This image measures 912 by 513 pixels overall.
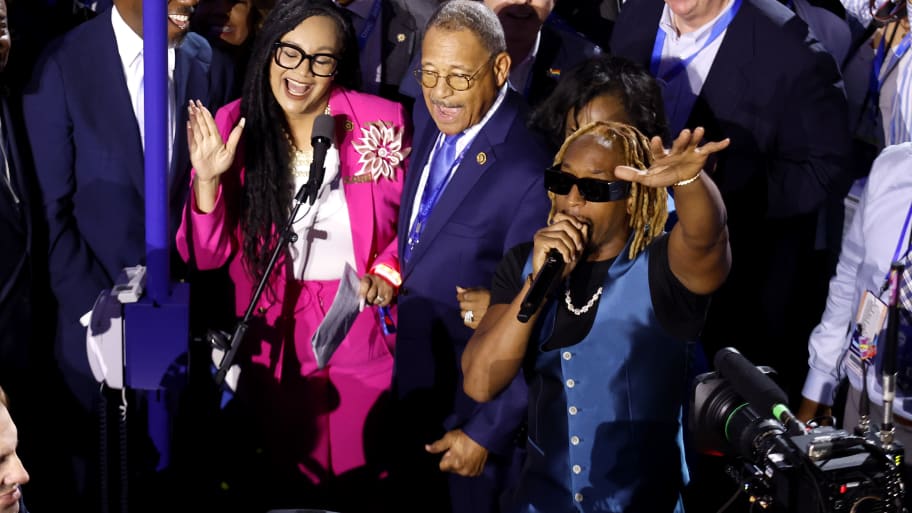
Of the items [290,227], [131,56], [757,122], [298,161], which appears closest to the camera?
[290,227]

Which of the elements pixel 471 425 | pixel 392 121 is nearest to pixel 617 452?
pixel 471 425

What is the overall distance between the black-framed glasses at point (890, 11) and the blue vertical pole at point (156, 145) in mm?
2864

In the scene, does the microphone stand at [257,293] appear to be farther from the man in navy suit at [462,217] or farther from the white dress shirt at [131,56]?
the white dress shirt at [131,56]

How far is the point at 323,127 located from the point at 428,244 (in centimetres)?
47

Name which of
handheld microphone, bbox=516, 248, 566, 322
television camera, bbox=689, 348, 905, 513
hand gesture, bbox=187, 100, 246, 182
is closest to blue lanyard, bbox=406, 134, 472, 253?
hand gesture, bbox=187, 100, 246, 182

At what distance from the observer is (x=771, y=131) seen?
4.36 metres

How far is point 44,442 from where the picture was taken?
414cm

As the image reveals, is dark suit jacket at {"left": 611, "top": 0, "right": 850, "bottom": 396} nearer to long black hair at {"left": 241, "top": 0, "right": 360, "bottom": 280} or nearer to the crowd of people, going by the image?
the crowd of people

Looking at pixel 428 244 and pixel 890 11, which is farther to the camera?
pixel 890 11

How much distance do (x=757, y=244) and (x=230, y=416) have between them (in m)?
2.05

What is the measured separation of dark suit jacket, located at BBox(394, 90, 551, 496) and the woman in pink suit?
0.09 m

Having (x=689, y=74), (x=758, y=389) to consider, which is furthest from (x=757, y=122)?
(x=758, y=389)

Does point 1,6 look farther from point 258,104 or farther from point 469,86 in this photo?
point 469,86

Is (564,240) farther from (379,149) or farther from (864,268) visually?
(379,149)
